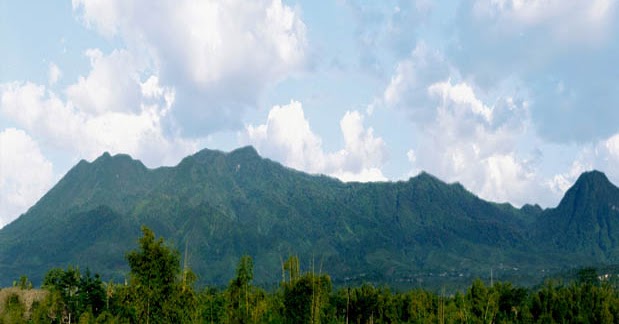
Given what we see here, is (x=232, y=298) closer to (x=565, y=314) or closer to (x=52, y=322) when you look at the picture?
(x=52, y=322)

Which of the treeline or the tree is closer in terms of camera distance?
the tree

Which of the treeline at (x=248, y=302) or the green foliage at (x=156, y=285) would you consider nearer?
the green foliage at (x=156, y=285)

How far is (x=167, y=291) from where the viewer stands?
2051 inches

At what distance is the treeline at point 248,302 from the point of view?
5194cm

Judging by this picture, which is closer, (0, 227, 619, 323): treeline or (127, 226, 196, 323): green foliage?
(127, 226, 196, 323): green foliage

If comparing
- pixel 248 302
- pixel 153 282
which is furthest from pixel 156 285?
pixel 248 302

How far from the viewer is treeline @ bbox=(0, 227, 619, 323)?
2045 inches

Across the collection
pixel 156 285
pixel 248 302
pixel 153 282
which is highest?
pixel 153 282

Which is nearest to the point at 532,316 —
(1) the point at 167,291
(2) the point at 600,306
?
(2) the point at 600,306

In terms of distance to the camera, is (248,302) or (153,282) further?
(248,302)

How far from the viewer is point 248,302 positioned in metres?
84.1

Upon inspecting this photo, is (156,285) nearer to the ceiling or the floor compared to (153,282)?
nearer to the floor

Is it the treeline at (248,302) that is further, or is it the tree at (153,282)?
the treeline at (248,302)

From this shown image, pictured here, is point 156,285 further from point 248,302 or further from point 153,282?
point 248,302
